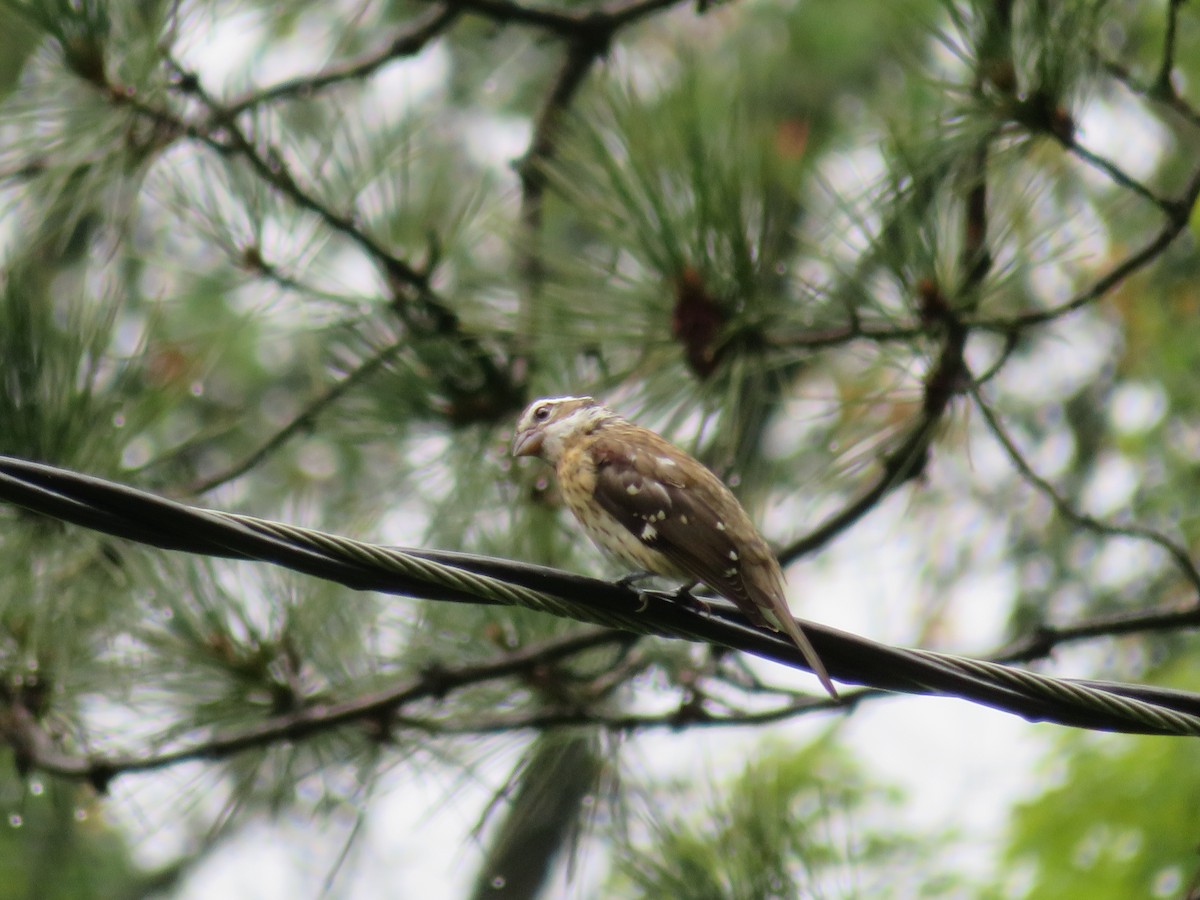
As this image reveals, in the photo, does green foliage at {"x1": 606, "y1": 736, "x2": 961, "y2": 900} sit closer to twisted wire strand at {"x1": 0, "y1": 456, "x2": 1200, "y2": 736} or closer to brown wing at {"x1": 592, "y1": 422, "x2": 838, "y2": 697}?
brown wing at {"x1": 592, "y1": 422, "x2": 838, "y2": 697}

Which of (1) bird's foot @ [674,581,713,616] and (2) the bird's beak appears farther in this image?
(2) the bird's beak

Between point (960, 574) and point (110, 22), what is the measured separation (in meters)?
5.76

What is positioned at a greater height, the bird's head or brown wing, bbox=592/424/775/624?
the bird's head

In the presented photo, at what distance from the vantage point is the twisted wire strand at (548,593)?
2.51 meters

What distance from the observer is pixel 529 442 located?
163 inches

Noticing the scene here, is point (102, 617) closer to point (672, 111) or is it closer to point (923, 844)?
point (672, 111)

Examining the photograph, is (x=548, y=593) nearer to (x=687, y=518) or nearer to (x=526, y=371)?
(x=687, y=518)

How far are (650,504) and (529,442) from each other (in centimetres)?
59

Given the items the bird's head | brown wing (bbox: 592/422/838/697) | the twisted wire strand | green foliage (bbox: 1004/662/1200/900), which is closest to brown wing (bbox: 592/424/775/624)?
brown wing (bbox: 592/422/838/697)

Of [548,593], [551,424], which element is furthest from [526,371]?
[548,593]

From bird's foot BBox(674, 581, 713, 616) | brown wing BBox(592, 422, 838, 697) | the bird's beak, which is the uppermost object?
the bird's beak

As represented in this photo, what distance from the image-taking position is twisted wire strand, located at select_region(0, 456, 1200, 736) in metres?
2.51

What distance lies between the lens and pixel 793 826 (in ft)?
14.1

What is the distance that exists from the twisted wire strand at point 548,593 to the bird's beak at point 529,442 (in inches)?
45.4
